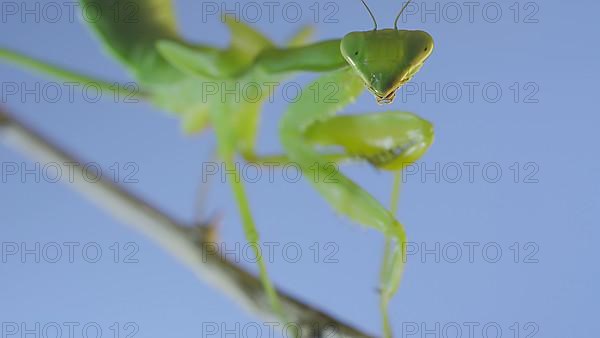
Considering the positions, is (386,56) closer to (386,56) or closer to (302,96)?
(386,56)

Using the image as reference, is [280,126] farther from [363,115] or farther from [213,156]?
[213,156]

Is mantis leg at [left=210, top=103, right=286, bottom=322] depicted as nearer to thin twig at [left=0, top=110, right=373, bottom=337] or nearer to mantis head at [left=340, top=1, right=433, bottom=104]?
thin twig at [left=0, top=110, right=373, bottom=337]

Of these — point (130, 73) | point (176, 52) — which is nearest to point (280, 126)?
point (176, 52)

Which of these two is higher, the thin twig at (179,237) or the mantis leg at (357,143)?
the mantis leg at (357,143)

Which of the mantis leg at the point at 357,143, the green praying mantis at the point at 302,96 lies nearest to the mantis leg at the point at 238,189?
the green praying mantis at the point at 302,96

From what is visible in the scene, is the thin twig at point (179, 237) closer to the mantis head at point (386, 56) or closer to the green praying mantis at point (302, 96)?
the green praying mantis at point (302, 96)

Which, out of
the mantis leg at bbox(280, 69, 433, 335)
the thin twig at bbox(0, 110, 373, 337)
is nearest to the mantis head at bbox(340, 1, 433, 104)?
the mantis leg at bbox(280, 69, 433, 335)
